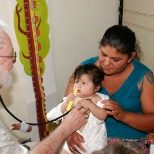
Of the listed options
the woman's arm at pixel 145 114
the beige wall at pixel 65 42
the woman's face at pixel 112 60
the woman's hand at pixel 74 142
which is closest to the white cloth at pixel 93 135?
the woman's hand at pixel 74 142

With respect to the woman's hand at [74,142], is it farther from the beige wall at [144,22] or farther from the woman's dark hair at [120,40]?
the beige wall at [144,22]

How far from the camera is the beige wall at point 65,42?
7.27ft

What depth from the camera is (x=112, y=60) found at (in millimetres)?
1560

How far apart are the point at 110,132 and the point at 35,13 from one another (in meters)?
1.11

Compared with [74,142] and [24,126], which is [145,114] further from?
[24,126]

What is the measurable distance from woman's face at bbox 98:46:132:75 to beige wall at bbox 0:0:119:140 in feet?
2.64

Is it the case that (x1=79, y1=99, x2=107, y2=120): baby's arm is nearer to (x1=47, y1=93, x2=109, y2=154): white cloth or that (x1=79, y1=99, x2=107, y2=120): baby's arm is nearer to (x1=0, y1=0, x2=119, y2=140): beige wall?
(x1=47, y1=93, x2=109, y2=154): white cloth

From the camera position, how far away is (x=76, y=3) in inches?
90.8

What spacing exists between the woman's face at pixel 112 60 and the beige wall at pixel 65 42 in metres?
0.80

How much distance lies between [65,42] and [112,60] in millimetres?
903

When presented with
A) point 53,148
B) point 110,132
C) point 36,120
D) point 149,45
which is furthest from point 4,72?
point 149,45

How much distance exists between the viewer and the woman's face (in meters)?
1.54

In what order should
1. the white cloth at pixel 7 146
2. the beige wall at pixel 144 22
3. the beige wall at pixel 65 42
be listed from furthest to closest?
the beige wall at pixel 144 22 → the beige wall at pixel 65 42 → the white cloth at pixel 7 146

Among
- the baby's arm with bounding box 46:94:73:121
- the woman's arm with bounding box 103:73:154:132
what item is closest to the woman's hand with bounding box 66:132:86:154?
the baby's arm with bounding box 46:94:73:121
